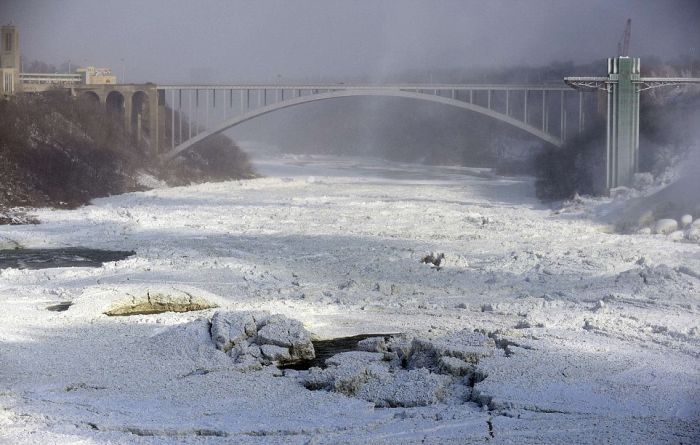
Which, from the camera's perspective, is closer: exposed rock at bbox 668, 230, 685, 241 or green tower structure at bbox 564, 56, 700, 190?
exposed rock at bbox 668, 230, 685, 241

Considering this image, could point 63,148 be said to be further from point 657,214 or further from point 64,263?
point 657,214

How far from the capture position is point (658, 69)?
46438 millimetres

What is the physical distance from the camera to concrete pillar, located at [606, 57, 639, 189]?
3303 cm

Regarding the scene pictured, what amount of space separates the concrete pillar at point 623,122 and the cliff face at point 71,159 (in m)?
16.2

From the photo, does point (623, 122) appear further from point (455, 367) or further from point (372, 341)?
point (455, 367)

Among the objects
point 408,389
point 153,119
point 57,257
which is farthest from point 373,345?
point 153,119

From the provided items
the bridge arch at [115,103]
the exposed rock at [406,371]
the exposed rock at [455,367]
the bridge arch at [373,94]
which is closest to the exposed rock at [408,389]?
the exposed rock at [406,371]

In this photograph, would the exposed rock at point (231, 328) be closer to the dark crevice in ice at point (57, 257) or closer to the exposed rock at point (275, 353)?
the exposed rock at point (275, 353)

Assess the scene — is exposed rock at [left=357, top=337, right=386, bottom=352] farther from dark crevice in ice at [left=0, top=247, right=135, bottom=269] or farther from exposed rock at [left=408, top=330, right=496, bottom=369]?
dark crevice in ice at [left=0, top=247, right=135, bottom=269]

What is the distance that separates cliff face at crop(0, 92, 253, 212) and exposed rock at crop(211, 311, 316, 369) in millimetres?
20496

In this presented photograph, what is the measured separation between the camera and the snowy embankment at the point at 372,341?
417 inches

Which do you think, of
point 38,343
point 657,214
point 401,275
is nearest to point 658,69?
point 657,214

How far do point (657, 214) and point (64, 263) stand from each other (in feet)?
43.5

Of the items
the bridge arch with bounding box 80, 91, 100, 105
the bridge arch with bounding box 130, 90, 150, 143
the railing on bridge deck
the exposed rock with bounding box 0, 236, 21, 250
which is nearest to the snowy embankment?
the exposed rock with bounding box 0, 236, 21, 250
